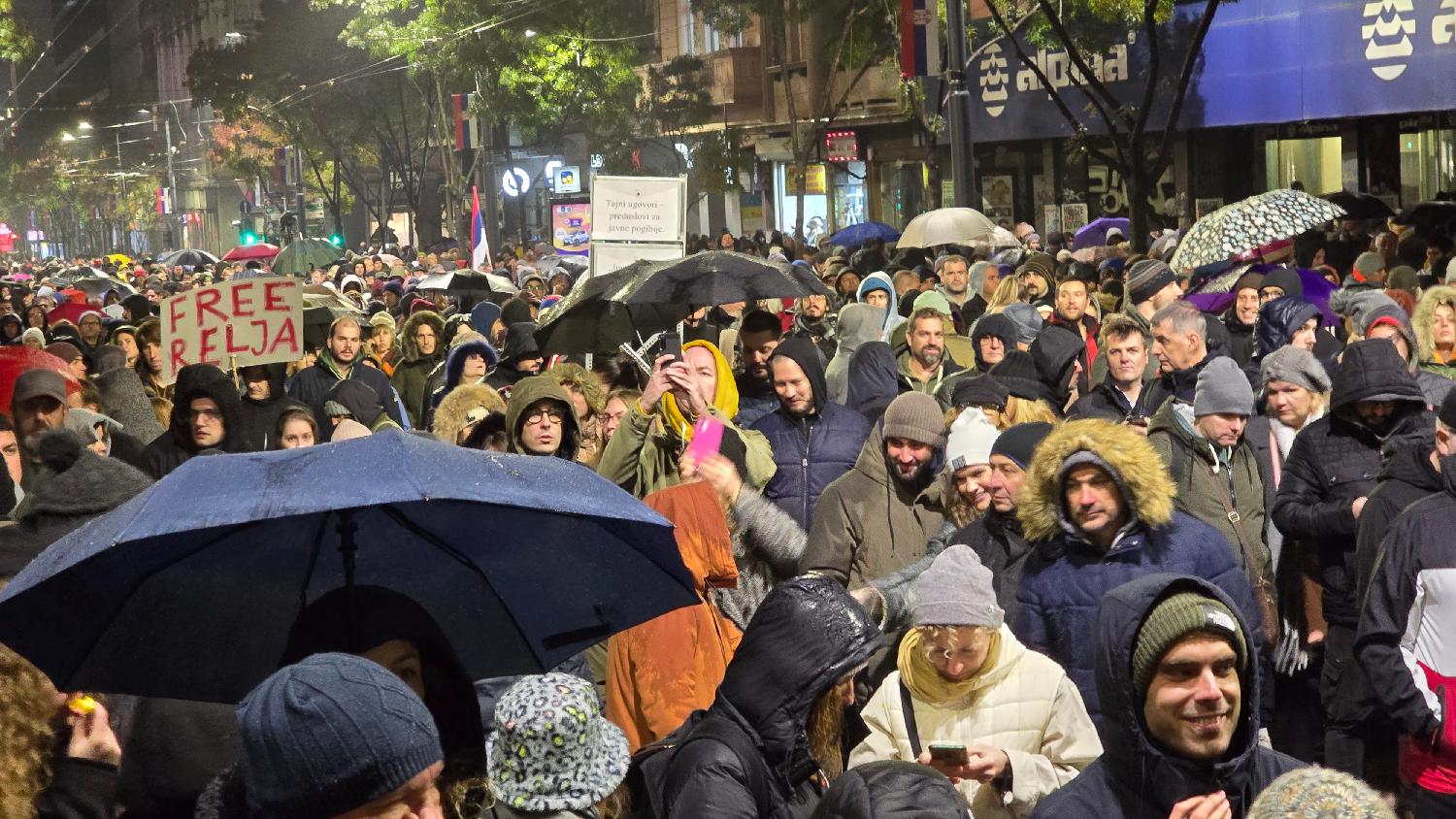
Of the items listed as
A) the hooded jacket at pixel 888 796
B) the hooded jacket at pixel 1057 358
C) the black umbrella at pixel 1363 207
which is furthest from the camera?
the black umbrella at pixel 1363 207

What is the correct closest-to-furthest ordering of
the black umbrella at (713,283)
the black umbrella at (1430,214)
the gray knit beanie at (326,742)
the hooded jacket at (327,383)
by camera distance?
the gray knit beanie at (326,742)
the black umbrella at (713,283)
the hooded jacket at (327,383)
the black umbrella at (1430,214)

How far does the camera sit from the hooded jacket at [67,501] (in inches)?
203

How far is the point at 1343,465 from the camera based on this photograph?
6926mm

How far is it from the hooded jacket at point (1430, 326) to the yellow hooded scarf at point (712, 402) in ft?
11.5

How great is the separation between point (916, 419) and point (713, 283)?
12.8 ft

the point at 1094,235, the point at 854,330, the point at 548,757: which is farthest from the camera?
the point at 1094,235

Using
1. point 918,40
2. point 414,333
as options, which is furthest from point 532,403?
point 918,40

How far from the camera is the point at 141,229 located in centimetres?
12838

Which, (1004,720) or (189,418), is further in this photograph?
(189,418)

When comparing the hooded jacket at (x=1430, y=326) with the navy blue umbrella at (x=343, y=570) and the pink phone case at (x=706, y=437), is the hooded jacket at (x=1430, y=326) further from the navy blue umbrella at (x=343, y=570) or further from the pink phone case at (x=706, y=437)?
the navy blue umbrella at (x=343, y=570)

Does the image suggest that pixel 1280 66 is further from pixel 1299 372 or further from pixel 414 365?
pixel 1299 372

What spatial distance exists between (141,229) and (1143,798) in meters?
132

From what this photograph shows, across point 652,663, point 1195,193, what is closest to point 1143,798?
point 652,663

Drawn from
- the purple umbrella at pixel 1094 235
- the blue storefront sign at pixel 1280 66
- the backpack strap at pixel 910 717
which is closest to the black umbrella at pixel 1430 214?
the blue storefront sign at pixel 1280 66
